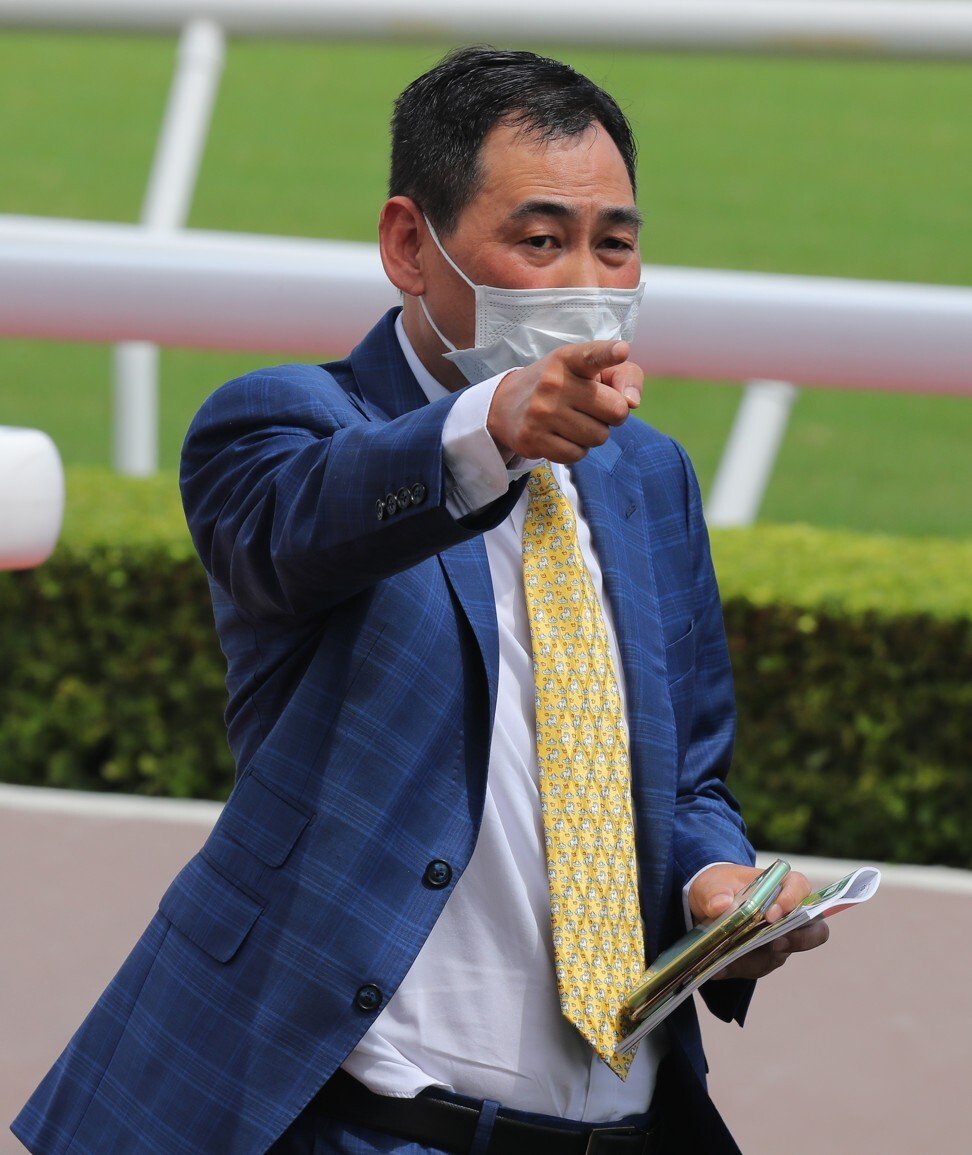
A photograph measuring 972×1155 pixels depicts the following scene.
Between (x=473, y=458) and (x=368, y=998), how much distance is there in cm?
53

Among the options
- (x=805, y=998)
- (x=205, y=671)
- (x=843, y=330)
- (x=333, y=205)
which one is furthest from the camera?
(x=333, y=205)

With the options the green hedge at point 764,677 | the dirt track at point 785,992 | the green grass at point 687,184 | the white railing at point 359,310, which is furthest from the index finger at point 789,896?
the green grass at point 687,184

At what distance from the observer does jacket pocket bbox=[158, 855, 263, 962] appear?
194 cm

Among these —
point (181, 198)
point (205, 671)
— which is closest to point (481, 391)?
point (205, 671)

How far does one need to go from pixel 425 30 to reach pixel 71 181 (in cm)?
1330

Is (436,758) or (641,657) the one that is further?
(641,657)

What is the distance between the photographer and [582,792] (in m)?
2.00

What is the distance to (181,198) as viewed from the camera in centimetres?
601

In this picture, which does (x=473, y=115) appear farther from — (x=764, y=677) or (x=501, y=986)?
(x=764, y=677)

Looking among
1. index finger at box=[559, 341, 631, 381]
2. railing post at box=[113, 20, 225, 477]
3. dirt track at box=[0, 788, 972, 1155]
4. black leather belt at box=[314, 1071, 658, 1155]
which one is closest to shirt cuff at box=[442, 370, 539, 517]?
index finger at box=[559, 341, 631, 381]

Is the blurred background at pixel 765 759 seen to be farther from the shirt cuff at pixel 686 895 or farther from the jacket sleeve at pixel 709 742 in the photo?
the shirt cuff at pixel 686 895

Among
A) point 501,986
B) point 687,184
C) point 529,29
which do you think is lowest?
point 501,986

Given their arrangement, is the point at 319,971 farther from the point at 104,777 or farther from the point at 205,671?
the point at 104,777

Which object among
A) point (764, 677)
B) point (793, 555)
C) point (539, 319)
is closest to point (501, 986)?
point (539, 319)
